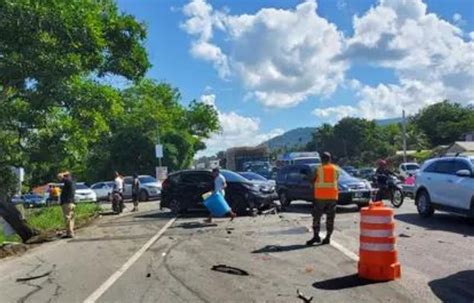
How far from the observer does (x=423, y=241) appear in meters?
13.5

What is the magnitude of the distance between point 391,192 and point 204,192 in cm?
665

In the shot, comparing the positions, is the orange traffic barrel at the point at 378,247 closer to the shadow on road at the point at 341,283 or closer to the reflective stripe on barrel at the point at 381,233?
the reflective stripe on barrel at the point at 381,233

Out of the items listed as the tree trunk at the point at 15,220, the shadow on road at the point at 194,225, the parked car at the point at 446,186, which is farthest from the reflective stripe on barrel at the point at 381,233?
the tree trunk at the point at 15,220

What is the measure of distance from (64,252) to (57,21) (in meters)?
5.23

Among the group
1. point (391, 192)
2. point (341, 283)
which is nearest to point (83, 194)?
point (391, 192)

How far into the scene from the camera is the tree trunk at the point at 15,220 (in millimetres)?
18844

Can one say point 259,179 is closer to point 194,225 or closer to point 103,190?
point 194,225

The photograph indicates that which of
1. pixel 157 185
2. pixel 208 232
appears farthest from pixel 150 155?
pixel 208 232

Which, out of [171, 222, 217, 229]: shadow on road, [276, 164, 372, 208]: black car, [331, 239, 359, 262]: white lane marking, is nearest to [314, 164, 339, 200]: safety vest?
[331, 239, 359, 262]: white lane marking

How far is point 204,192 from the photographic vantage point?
931 inches

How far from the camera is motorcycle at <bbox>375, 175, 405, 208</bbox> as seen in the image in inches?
893

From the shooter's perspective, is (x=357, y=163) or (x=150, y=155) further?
(x=357, y=163)

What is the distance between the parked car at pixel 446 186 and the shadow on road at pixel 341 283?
804 centimetres

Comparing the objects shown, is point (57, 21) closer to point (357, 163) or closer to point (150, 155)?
point (150, 155)
